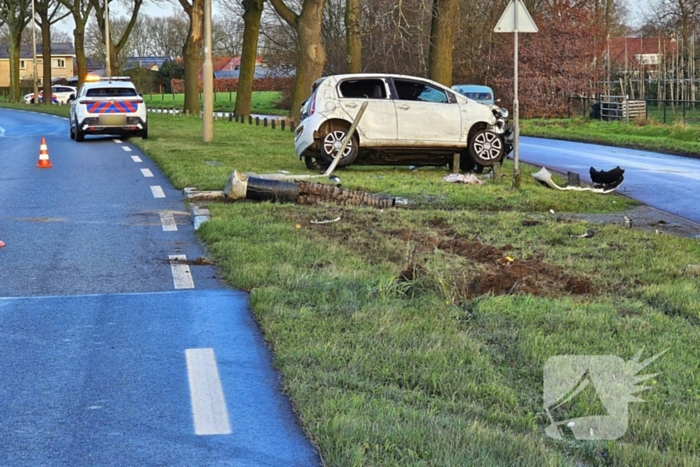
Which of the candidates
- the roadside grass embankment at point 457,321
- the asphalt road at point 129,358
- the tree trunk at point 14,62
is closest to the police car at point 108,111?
the roadside grass embankment at point 457,321

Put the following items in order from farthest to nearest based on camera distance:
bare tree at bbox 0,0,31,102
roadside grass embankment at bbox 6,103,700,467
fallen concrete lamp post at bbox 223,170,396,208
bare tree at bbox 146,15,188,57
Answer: bare tree at bbox 146,15,188,57, bare tree at bbox 0,0,31,102, fallen concrete lamp post at bbox 223,170,396,208, roadside grass embankment at bbox 6,103,700,467

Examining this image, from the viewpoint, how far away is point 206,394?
478cm

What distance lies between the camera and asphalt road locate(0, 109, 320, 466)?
161 inches

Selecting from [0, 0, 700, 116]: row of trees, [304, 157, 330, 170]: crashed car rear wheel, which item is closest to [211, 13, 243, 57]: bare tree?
[0, 0, 700, 116]: row of trees

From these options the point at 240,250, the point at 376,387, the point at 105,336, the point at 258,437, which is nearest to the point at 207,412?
the point at 258,437

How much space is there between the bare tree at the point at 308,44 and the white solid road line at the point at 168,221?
637 inches

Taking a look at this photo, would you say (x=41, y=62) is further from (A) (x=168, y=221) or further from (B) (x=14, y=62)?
(A) (x=168, y=221)

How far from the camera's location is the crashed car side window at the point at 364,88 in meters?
17.3

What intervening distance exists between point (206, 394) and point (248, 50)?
33.2 m

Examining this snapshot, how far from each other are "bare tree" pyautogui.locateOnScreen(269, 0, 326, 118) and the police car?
464 centimetres

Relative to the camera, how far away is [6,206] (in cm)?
1241

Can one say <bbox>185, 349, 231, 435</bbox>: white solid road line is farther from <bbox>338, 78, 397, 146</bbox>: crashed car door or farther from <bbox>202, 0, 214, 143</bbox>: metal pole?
<bbox>202, 0, 214, 143</bbox>: metal pole

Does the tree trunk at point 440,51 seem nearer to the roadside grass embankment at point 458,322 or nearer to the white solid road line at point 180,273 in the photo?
the roadside grass embankment at point 458,322

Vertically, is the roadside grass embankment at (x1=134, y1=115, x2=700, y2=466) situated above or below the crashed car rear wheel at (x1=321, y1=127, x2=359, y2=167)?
below
